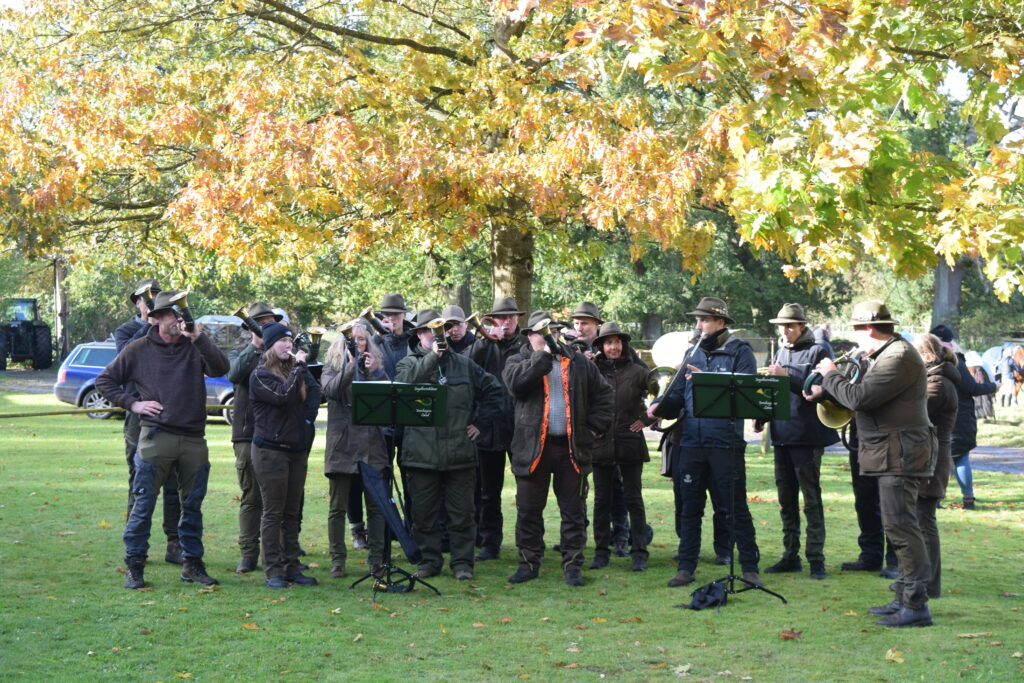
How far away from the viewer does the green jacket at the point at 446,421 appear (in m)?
9.22

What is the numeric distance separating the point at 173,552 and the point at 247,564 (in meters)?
0.69

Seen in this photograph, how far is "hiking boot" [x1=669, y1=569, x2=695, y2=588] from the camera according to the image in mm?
9109

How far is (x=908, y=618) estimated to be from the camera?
25.8 ft

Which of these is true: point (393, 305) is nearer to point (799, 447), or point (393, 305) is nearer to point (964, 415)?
point (799, 447)

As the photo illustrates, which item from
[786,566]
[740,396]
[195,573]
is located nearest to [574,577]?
[786,566]

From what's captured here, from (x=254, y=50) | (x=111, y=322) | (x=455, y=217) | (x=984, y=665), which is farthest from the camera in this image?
(x=111, y=322)

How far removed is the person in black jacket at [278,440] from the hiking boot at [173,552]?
3.36 feet

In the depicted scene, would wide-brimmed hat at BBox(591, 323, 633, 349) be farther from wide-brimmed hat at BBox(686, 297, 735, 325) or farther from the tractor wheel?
the tractor wheel

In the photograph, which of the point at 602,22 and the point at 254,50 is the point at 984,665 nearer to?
the point at 602,22

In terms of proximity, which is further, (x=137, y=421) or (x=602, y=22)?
(x=137, y=421)

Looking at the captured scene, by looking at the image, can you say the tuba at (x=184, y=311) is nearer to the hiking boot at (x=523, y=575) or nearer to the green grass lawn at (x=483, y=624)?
the green grass lawn at (x=483, y=624)

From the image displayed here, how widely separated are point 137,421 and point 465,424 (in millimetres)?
2714

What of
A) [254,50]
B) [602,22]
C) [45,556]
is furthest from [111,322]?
[602,22]

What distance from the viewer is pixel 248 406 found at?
9.27 metres
